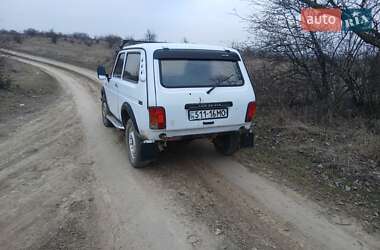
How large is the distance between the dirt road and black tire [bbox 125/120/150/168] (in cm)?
13

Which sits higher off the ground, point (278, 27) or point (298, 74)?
point (278, 27)

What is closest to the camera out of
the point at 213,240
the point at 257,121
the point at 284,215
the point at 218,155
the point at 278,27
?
the point at 213,240

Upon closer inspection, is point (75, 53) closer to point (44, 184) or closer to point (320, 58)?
point (320, 58)

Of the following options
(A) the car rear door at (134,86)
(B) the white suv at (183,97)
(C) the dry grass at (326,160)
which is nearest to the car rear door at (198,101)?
(B) the white suv at (183,97)

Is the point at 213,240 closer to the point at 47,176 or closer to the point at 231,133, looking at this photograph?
the point at 231,133

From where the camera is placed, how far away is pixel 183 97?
16.7 feet

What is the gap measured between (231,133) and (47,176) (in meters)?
2.88

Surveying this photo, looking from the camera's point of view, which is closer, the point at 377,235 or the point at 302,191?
the point at 377,235

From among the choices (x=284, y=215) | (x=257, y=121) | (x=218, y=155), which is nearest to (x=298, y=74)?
(x=257, y=121)

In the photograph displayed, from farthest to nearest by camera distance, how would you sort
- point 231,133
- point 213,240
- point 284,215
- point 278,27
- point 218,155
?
point 278,27 → point 218,155 → point 231,133 → point 284,215 → point 213,240

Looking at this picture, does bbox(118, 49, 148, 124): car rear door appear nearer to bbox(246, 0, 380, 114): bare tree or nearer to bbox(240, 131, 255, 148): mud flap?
bbox(240, 131, 255, 148): mud flap

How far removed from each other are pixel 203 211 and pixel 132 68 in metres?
2.82

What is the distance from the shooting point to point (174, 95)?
505 cm

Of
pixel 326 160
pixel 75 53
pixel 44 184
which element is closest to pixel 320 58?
pixel 326 160
